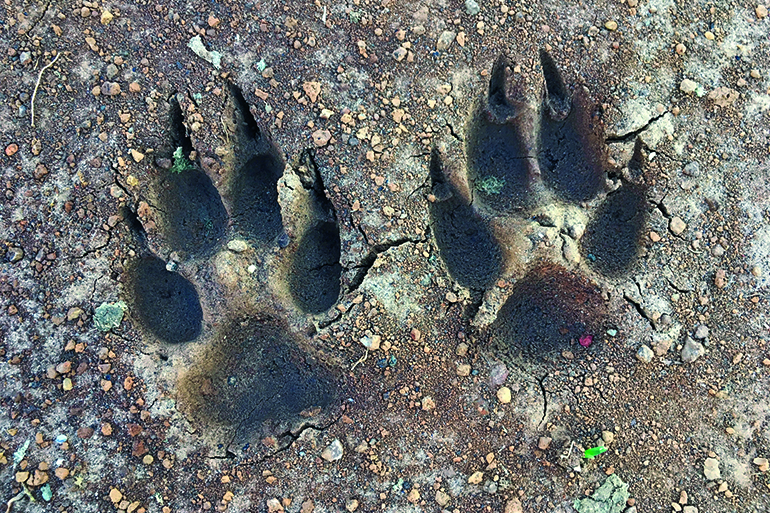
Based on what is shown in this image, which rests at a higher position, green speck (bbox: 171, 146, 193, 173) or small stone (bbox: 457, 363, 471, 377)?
A: green speck (bbox: 171, 146, 193, 173)

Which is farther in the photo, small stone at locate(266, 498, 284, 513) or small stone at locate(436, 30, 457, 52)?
small stone at locate(436, 30, 457, 52)

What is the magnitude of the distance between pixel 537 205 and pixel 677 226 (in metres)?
0.58

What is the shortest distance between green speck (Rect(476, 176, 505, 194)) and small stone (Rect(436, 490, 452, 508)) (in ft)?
3.97

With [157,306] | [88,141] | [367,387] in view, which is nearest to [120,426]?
[157,306]

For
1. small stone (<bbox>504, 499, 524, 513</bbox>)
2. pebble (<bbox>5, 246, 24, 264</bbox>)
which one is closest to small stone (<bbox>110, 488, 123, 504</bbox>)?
pebble (<bbox>5, 246, 24, 264</bbox>)

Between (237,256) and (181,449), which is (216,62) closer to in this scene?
(237,256)

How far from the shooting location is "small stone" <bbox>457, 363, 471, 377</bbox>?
2.14 meters

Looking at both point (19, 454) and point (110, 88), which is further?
point (110, 88)

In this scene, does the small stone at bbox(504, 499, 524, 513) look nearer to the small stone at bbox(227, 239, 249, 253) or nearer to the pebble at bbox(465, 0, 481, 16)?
the small stone at bbox(227, 239, 249, 253)

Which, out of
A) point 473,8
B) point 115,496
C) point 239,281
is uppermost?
point 473,8

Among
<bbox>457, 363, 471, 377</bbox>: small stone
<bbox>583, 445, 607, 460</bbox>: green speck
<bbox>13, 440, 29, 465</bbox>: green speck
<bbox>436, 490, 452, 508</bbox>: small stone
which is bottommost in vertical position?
<bbox>13, 440, 29, 465</bbox>: green speck

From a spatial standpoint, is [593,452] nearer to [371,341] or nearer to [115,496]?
[371,341]

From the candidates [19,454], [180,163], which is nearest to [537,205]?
[180,163]

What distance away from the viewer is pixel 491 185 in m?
2.21
